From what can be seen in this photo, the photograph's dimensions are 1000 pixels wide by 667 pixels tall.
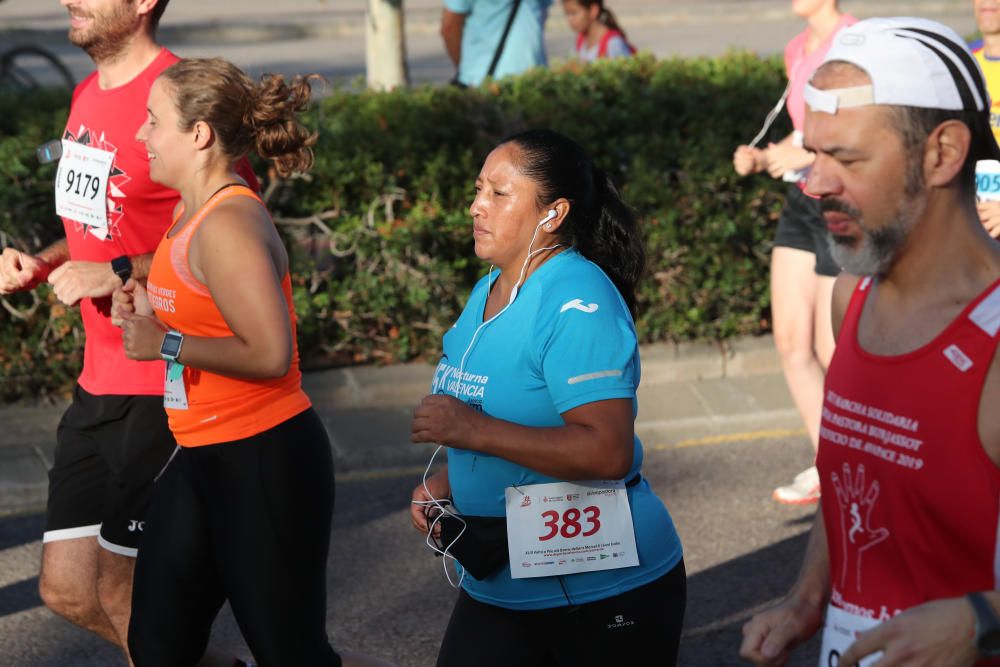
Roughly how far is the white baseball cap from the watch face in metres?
1.77

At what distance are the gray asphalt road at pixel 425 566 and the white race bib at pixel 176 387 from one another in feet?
3.63

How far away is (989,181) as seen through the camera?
14.9 feet

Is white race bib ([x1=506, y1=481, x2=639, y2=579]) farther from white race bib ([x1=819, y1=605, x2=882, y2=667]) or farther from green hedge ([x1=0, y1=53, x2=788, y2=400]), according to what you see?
green hedge ([x1=0, y1=53, x2=788, y2=400])

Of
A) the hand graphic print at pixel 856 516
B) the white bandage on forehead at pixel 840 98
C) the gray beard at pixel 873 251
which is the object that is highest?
the white bandage on forehead at pixel 840 98

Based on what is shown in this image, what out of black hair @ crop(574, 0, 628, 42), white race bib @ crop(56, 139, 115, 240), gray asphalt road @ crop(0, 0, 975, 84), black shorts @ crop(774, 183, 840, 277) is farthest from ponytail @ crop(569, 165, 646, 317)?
gray asphalt road @ crop(0, 0, 975, 84)

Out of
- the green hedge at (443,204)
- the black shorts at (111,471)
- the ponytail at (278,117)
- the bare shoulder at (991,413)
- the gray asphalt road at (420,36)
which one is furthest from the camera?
the gray asphalt road at (420,36)

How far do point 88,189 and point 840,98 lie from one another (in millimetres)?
2529

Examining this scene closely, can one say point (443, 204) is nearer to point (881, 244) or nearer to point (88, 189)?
point (88, 189)

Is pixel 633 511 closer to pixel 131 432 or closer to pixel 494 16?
pixel 131 432

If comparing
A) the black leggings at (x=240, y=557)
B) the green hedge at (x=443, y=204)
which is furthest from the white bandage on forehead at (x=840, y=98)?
the green hedge at (x=443, y=204)

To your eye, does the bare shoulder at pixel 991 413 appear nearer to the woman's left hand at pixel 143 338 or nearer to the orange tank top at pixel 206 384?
the orange tank top at pixel 206 384

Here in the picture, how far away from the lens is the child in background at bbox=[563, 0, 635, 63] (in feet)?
31.2

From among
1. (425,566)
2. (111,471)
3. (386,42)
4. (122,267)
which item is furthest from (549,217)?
(386,42)

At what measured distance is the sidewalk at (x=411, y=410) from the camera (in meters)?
6.68
